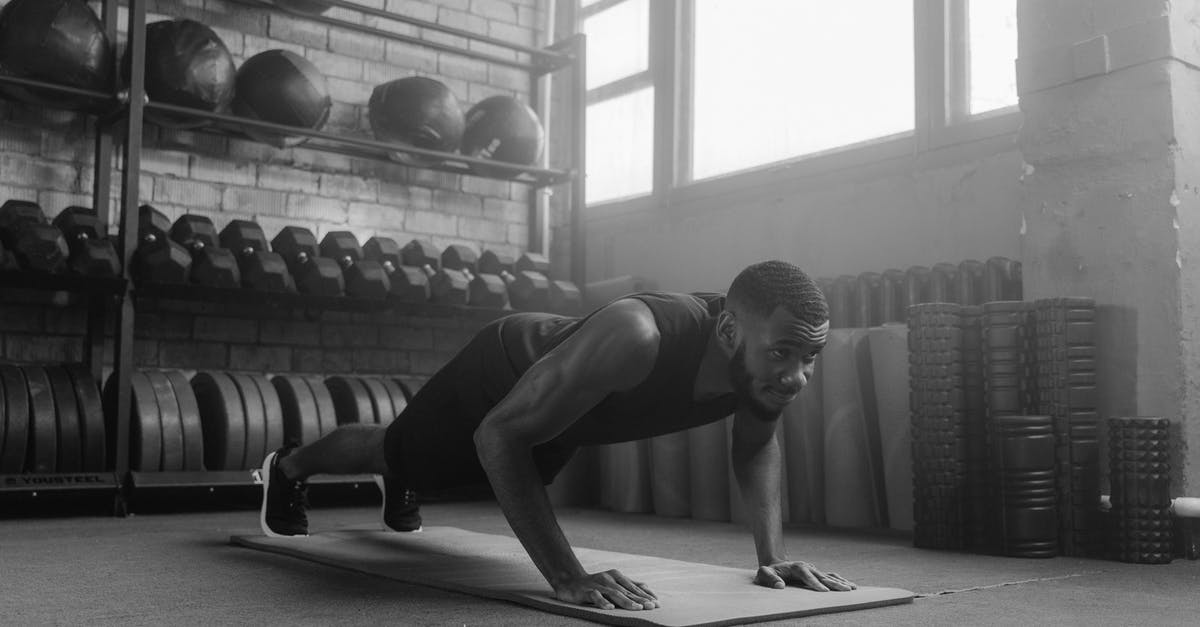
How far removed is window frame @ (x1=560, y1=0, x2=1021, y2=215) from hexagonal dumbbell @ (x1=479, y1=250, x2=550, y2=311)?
2.65 feet

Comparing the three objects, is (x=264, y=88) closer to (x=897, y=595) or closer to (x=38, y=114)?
(x=38, y=114)

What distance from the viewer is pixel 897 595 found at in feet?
7.57

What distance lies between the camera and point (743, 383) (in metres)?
2.13

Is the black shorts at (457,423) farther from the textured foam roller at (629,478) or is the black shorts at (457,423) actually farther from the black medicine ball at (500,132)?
the black medicine ball at (500,132)

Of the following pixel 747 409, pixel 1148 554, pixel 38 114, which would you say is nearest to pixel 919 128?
pixel 1148 554

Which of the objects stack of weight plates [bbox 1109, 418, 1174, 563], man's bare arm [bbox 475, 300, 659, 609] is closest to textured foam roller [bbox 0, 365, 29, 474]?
man's bare arm [bbox 475, 300, 659, 609]

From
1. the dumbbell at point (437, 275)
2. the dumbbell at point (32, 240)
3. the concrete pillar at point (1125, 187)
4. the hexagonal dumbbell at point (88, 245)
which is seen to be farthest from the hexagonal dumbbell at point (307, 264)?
the concrete pillar at point (1125, 187)

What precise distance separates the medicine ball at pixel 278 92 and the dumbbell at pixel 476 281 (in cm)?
88

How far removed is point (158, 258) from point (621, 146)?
2655mm

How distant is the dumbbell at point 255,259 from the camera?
15.2 ft

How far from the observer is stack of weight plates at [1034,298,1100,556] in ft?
10.5

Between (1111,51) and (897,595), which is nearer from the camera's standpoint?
(897,595)

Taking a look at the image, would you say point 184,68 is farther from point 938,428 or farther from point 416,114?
point 938,428

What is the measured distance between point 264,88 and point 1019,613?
3.85 metres
